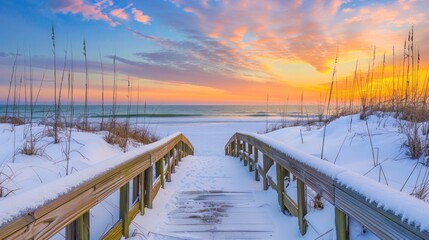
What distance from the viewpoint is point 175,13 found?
34.5 feet

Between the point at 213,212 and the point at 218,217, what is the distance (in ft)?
0.56

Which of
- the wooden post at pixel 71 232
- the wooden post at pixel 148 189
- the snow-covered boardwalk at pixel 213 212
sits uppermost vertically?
the wooden post at pixel 71 232

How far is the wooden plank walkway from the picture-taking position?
9.32ft

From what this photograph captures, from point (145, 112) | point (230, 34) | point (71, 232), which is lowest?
point (71, 232)

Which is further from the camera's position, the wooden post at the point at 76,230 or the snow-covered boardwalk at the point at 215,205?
the wooden post at the point at 76,230

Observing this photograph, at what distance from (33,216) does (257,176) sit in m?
4.26

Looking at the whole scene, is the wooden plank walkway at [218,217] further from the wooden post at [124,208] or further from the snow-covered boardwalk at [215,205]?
the wooden post at [124,208]

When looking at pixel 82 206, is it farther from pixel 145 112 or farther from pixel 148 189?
pixel 145 112

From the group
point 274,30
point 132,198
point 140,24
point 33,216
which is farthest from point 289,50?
point 33,216

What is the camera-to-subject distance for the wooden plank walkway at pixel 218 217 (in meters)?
2.84

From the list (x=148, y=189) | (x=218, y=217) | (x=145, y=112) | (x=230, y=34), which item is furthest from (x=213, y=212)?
(x=230, y=34)

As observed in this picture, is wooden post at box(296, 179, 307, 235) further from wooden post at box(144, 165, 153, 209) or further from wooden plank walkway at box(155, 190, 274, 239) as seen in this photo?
wooden post at box(144, 165, 153, 209)

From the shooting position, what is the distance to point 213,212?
343cm

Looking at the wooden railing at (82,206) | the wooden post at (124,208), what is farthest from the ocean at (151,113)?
the wooden post at (124,208)
